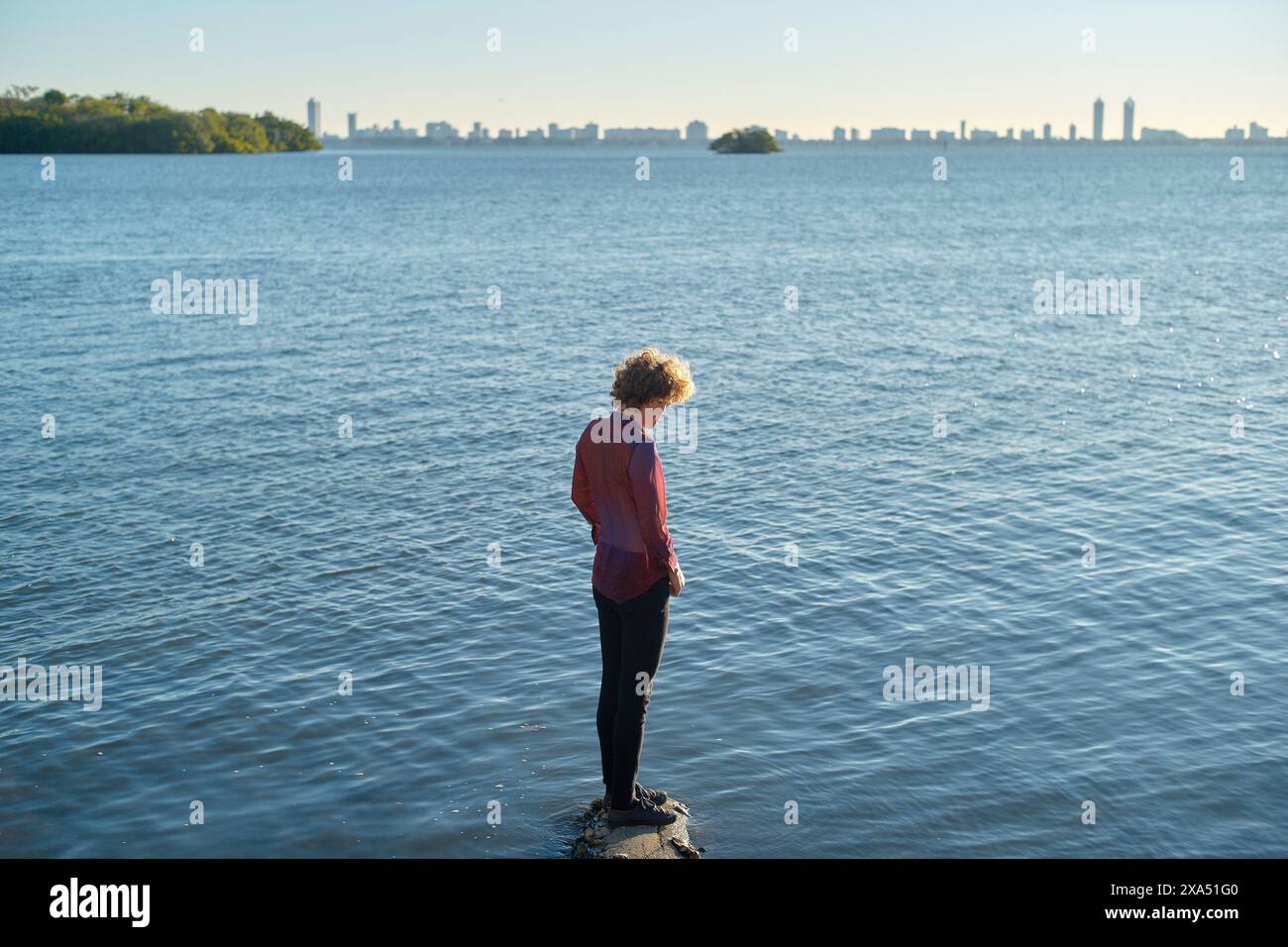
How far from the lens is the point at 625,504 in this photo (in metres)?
7.26

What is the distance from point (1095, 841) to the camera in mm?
8312

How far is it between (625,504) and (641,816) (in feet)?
7.04

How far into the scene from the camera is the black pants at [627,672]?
7.29 m

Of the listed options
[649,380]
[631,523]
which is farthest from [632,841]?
[649,380]

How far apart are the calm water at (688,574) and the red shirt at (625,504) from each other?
7.07 feet

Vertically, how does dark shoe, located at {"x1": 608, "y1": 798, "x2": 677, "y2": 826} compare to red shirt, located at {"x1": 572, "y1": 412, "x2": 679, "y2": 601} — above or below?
below

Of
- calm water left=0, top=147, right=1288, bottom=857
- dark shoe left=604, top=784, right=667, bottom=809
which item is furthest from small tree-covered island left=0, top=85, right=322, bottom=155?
dark shoe left=604, top=784, right=667, bottom=809

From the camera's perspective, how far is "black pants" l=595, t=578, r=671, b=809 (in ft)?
23.9

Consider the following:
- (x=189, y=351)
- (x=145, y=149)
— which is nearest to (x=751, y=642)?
(x=189, y=351)

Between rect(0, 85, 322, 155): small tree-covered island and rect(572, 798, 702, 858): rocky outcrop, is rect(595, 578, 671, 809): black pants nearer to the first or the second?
rect(572, 798, 702, 858): rocky outcrop

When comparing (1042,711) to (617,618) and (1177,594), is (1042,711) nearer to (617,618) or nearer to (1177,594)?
(1177,594)

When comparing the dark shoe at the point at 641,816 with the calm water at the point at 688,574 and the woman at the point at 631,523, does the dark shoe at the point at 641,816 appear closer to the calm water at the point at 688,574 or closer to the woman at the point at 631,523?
the calm water at the point at 688,574

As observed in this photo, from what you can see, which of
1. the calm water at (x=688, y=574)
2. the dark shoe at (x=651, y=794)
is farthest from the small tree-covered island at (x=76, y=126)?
the dark shoe at (x=651, y=794)
